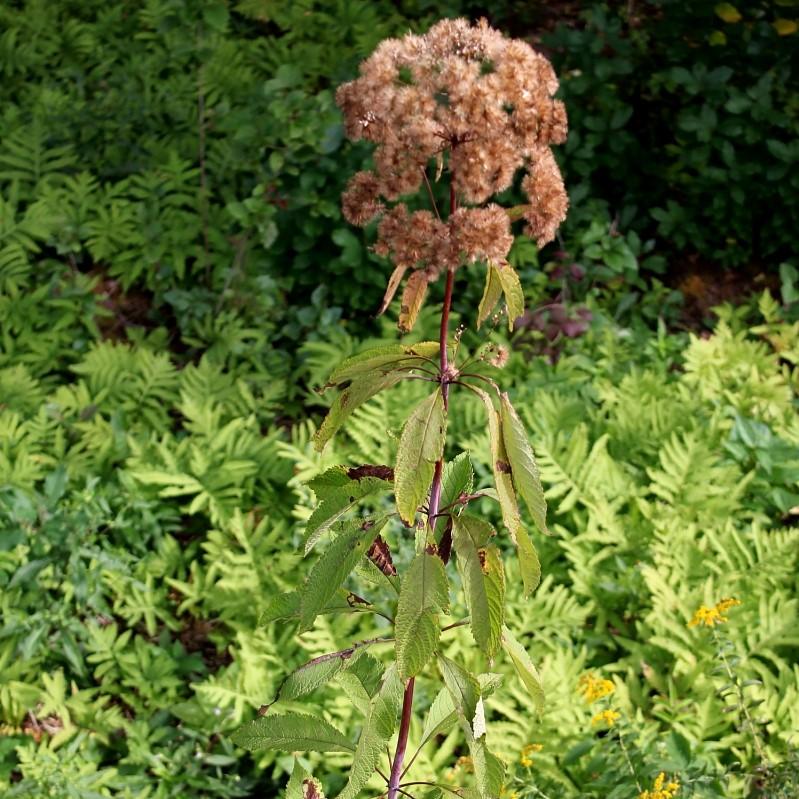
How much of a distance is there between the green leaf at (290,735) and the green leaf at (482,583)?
0.40m

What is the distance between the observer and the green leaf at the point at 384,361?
165 centimetres

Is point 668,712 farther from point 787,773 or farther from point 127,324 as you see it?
point 127,324

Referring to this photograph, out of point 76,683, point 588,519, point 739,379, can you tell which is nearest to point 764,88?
point 739,379

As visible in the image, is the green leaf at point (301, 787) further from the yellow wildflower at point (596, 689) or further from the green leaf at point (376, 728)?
the yellow wildflower at point (596, 689)

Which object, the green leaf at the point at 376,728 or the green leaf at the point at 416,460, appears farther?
the green leaf at the point at 376,728

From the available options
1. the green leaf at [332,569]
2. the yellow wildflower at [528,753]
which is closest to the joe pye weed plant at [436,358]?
the green leaf at [332,569]

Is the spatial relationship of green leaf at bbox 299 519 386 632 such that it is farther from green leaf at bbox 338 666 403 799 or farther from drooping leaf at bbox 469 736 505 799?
drooping leaf at bbox 469 736 505 799

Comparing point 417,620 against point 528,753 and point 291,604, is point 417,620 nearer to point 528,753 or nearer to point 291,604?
point 291,604

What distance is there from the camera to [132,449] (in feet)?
12.0

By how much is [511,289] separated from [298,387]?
260 centimetres

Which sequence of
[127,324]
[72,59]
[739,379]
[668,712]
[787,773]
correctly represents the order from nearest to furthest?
[787,773] → [668,712] → [739,379] → [127,324] → [72,59]

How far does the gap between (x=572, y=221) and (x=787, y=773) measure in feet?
9.58

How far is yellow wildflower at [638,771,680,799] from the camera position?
7.94ft

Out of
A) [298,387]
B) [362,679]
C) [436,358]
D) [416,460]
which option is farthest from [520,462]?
[298,387]
